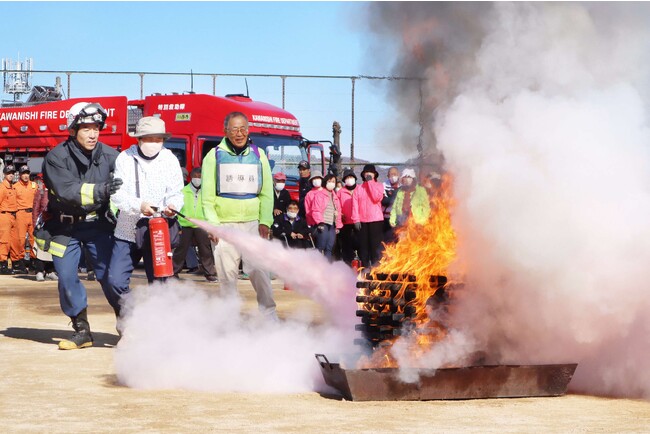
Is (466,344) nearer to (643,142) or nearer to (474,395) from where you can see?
(474,395)

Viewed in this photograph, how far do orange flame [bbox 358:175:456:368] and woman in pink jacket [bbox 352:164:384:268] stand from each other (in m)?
10.4

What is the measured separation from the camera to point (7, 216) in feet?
69.9

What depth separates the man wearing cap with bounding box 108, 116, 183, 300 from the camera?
9547 millimetres

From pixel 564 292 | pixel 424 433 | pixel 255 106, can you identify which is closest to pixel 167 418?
pixel 424 433

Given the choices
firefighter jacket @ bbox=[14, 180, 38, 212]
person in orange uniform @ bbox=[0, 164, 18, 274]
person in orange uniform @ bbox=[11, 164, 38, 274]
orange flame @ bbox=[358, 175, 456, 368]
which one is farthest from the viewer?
firefighter jacket @ bbox=[14, 180, 38, 212]

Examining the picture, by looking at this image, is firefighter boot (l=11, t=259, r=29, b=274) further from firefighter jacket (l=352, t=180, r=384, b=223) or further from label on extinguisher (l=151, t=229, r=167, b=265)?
label on extinguisher (l=151, t=229, r=167, b=265)

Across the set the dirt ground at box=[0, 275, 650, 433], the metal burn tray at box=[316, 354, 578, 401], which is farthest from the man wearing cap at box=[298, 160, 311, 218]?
the metal burn tray at box=[316, 354, 578, 401]

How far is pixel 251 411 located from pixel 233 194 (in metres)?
3.15

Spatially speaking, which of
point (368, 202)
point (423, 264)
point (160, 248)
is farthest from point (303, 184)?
point (423, 264)

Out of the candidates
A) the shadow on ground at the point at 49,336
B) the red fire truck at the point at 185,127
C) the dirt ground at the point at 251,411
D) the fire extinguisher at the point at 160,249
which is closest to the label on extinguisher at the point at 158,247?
the fire extinguisher at the point at 160,249

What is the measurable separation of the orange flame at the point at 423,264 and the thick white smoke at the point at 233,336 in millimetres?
701

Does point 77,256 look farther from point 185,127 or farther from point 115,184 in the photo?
point 185,127

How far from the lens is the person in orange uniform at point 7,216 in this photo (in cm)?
2117

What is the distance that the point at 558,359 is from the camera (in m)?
7.71
